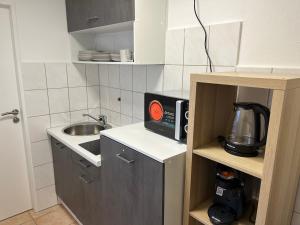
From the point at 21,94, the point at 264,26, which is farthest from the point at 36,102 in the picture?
the point at 264,26

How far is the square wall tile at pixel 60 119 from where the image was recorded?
220cm

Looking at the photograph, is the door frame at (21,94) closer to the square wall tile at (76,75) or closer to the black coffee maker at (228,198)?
the square wall tile at (76,75)

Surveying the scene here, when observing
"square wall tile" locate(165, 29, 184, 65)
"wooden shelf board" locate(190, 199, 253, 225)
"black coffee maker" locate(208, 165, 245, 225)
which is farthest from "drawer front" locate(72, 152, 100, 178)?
"square wall tile" locate(165, 29, 184, 65)

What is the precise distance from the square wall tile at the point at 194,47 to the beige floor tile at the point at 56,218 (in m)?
Answer: 1.84

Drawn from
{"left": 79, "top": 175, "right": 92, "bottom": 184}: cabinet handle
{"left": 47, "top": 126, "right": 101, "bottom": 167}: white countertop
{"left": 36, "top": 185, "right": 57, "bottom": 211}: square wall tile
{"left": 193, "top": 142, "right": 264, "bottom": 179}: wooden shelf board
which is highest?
→ {"left": 193, "top": 142, "right": 264, "bottom": 179}: wooden shelf board

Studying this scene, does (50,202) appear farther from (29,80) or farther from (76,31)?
(76,31)

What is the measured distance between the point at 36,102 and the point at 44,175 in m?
0.74

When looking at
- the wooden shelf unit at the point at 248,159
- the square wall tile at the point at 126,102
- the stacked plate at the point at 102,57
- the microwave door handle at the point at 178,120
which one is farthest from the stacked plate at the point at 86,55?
the wooden shelf unit at the point at 248,159

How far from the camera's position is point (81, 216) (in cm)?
191

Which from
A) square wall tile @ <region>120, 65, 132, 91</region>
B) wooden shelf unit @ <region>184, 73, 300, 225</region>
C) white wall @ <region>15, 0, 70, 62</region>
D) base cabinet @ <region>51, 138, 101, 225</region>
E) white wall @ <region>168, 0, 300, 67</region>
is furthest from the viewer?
square wall tile @ <region>120, 65, 132, 91</region>

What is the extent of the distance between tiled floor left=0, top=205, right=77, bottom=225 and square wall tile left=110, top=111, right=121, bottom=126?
→ 1021 mm

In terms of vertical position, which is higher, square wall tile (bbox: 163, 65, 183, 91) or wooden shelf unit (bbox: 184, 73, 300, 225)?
square wall tile (bbox: 163, 65, 183, 91)

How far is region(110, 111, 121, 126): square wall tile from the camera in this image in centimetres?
225

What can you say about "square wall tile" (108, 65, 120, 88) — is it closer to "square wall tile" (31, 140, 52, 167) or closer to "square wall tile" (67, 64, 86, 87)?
"square wall tile" (67, 64, 86, 87)
